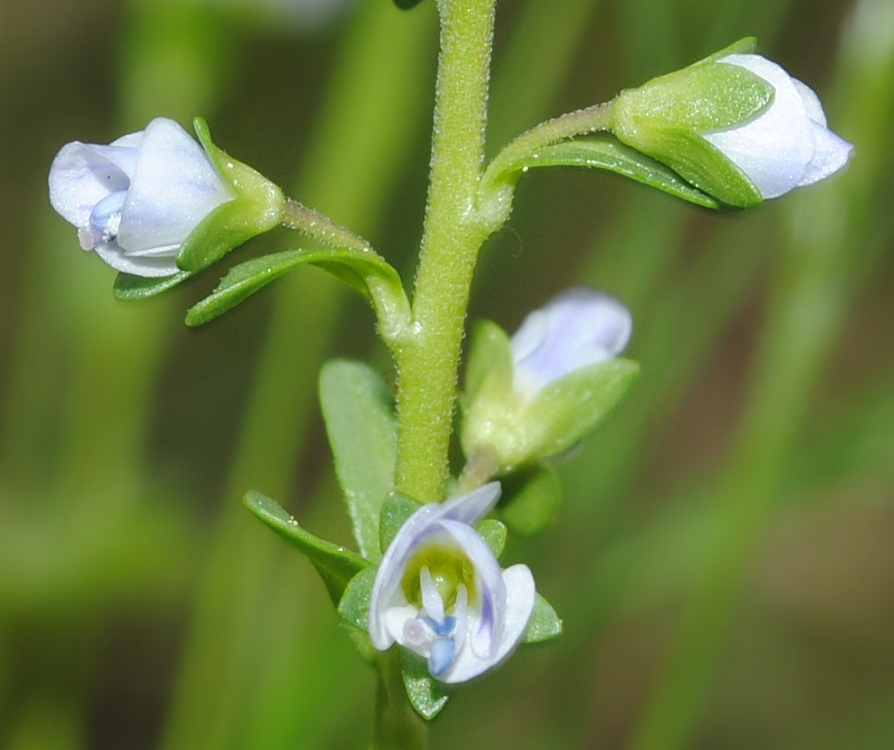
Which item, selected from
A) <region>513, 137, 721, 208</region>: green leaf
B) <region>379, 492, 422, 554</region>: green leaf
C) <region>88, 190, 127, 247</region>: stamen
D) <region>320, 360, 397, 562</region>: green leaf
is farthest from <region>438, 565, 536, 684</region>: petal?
<region>88, 190, 127, 247</region>: stamen

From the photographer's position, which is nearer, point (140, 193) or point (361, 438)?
point (140, 193)

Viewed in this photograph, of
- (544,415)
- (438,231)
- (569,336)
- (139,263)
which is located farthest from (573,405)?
(139,263)

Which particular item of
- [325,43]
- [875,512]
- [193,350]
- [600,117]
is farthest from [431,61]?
[875,512]

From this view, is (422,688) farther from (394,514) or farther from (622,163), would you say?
(622,163)

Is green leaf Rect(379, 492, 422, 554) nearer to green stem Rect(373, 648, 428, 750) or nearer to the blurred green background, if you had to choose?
green stem Rect(373, 648, 428, 750)

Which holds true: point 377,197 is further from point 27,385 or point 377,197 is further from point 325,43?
point 325,43
